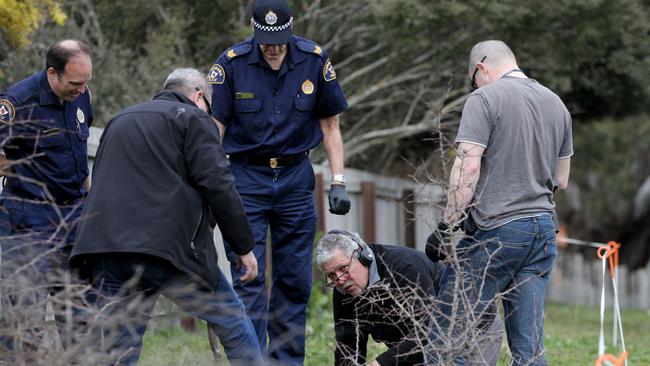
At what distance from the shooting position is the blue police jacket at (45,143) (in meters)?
5.23

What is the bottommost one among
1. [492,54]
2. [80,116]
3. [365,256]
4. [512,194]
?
[365,256]

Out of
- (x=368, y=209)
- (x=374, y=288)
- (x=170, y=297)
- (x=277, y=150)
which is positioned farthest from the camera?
(x=368, y=209)

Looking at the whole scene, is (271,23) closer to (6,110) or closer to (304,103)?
(304,103)

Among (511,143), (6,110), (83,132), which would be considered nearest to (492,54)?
(511,143)

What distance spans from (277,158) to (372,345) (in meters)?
2.03

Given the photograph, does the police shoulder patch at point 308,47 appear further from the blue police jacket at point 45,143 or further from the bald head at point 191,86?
the blue police jacket at point 45,143

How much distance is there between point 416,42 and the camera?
1246 centimetres

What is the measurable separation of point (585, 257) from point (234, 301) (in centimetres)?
2503

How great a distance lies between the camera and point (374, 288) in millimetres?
5137

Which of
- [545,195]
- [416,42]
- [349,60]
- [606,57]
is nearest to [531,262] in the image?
[545,195]

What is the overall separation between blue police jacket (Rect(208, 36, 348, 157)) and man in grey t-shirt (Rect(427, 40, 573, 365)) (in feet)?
3.95

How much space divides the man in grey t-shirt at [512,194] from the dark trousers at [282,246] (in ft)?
3.45

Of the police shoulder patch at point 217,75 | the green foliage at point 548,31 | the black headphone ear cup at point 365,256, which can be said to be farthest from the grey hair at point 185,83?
the green foliage at point 548,31

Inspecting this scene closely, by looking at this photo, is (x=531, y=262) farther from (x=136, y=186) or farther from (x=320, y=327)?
(x=320, y=327)
